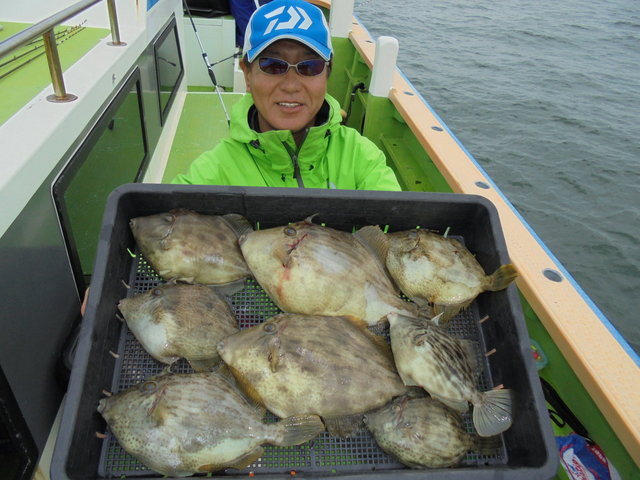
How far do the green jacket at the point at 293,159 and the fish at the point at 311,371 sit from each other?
1001 millimetres

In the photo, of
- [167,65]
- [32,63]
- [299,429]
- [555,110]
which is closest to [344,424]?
[299,429]

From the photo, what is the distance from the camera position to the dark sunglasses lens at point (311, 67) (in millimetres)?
1891

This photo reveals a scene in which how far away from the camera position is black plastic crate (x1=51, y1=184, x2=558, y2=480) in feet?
3.47

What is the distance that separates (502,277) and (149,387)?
108 cm

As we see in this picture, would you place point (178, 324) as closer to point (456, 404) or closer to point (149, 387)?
point (149, 387)

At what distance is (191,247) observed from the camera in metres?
1.48

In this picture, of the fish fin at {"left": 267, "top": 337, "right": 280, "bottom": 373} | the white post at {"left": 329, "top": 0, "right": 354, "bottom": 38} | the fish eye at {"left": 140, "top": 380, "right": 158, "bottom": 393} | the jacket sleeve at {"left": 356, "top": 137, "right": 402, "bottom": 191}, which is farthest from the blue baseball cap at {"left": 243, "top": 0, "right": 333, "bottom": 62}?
the white post at {"left": 329, "top": 0, "right": 354, "bottom": 38}

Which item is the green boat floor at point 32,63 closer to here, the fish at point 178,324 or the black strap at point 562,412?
the fish at point 178,324

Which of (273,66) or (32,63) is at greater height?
(273,66)

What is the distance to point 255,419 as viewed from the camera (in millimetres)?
1194

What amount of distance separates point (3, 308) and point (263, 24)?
4.73 ft

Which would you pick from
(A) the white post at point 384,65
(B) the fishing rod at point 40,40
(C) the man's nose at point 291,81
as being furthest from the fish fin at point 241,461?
(A) the white post at point 384,65

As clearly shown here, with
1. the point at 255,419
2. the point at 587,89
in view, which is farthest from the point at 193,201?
the point at 587,89

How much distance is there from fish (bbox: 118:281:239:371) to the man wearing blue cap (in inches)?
29.4
